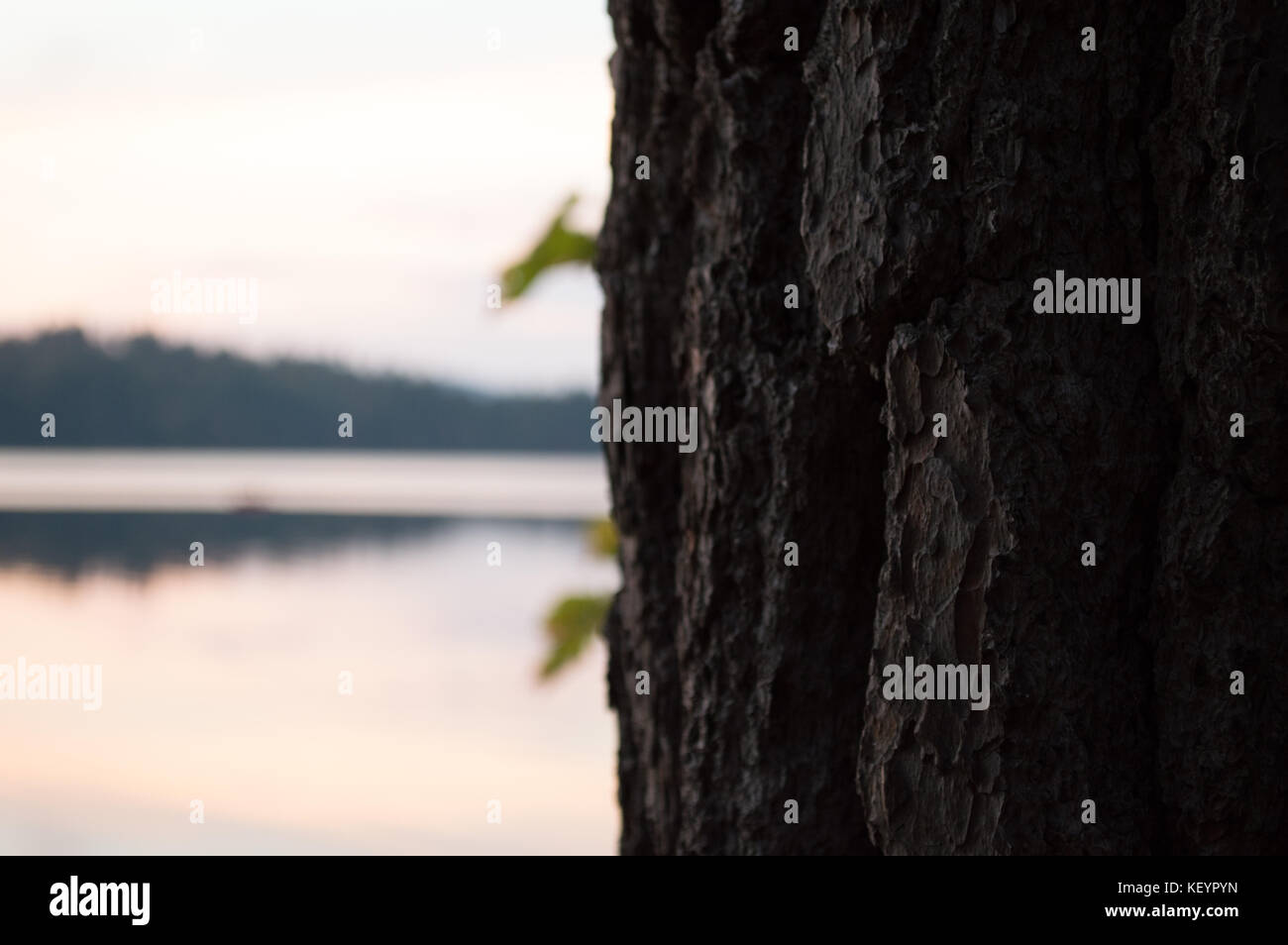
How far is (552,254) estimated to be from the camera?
6199mm

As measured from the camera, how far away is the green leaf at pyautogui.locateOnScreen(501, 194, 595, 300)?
6.16 meters

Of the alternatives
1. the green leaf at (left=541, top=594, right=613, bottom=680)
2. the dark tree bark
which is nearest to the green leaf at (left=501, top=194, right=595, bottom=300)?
the green leaf at (left=541, top=594, right=613, bottom=680)

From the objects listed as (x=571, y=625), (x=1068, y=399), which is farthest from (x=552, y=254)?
(x=1068, y=399)

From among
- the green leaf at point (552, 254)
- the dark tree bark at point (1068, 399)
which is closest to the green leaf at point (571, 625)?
the green leaf at point (552, 254)

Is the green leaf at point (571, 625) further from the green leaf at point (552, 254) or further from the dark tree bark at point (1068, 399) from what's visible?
the dark tree bark at point (1068, 399)

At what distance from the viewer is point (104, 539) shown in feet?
37.3

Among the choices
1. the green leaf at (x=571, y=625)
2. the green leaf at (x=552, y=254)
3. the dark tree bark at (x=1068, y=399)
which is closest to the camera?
the dark tree bark at (x=1068, y=399)

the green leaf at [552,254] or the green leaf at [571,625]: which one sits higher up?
the green leaf at [552,254]

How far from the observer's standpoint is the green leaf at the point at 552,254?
6164mm

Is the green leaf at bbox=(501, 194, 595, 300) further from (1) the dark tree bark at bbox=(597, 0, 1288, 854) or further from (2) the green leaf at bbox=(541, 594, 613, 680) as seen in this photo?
(1) the dark tree bark at bbox=(597, 0, 1288, 854)

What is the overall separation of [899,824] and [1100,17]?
53.4 inches
